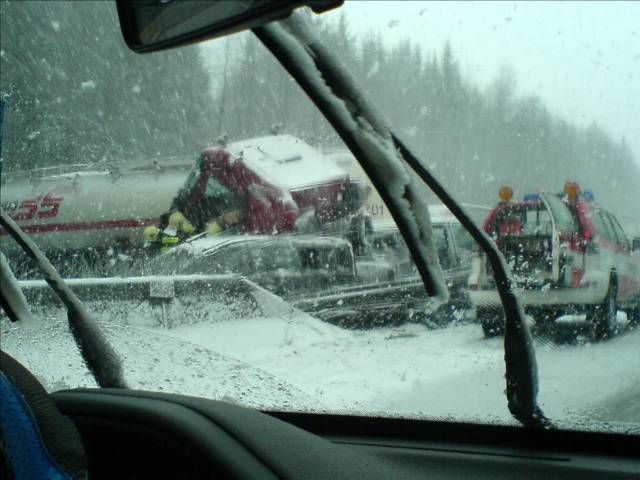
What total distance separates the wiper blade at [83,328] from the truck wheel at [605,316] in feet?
6.04

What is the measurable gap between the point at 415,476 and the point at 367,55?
1442 millimetres

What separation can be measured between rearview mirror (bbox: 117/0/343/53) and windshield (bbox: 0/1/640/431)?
0.85 m

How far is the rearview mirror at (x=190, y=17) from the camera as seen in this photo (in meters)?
1.36

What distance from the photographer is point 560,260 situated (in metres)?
2.75

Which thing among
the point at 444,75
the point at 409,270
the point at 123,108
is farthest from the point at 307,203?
the point at 123,108

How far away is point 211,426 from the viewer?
214 cm

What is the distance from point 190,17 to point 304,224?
5.76 feet

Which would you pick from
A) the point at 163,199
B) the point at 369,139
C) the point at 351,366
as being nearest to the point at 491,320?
the point at 351,366

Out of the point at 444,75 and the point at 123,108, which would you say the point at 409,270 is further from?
the point at 123,108

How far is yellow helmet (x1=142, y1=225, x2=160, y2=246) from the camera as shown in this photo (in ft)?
11.4

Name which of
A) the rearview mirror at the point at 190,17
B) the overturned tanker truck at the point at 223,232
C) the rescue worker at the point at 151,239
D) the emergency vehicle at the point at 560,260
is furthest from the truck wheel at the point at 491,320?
the rearview mirror at the point at 190,17

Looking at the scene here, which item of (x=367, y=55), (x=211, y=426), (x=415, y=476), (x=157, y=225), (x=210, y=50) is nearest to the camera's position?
(x=211, y=426)

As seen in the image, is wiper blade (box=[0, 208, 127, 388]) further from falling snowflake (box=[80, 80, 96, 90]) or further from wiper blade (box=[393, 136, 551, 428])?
wiper blade (box=[393, 136, 551, 428])

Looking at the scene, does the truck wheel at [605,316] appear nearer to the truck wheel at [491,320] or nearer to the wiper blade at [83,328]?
the truck wheel at [491,320]
